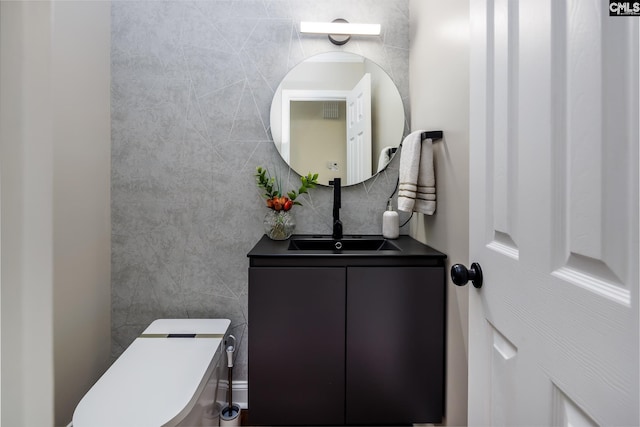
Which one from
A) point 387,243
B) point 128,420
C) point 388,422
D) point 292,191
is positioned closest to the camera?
point 128,420

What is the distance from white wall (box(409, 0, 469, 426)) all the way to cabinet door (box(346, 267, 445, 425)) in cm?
6

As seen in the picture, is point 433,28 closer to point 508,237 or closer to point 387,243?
point 387,243

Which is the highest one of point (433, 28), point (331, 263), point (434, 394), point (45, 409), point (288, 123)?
point (433, 28)

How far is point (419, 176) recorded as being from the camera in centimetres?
139

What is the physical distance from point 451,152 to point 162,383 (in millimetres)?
1300

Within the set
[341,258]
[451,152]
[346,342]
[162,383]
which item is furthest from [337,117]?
[162,383]

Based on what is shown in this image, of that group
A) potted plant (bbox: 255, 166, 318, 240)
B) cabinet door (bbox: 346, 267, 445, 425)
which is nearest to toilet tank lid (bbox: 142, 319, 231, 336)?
potted plant (bbox: 255, 166, 318, 240)

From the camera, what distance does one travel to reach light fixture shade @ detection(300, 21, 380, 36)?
1673 mm

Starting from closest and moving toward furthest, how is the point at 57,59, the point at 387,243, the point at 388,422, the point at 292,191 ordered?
1. the point at 388,422
2. the point at 57,59
3. the point at 387,243
4. the point at 292,191

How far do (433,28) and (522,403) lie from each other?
141 cm

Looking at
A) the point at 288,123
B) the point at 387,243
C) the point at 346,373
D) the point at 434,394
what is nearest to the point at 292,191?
the point at 288,123

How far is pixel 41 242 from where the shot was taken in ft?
2.05

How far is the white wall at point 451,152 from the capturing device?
111 centimetres

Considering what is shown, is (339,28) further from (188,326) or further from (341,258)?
(188,326)
